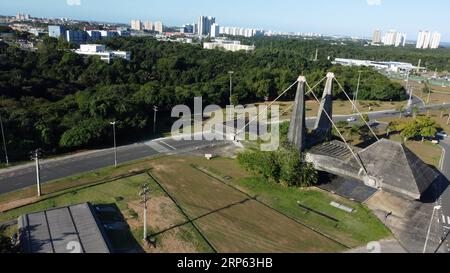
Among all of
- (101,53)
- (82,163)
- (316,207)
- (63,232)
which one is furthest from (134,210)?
(101,53)

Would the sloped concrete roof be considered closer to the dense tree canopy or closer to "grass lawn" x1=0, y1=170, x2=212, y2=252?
"grass lawn" x1=0, y1=170, x2=212, y2=252

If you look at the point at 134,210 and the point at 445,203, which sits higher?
the point at 445,203

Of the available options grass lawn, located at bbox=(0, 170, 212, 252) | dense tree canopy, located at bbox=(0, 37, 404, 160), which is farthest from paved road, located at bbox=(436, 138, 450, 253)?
dense tree canopy, located at bbox=(0, 37, 404, 160)

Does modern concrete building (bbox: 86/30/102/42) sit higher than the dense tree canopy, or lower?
higher

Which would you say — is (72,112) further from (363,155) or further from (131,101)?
(363,155)

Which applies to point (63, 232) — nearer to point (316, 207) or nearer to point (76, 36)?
point (316, 207)

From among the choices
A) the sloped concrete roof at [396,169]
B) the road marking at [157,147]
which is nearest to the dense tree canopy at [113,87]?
the road marking at [157,147]
